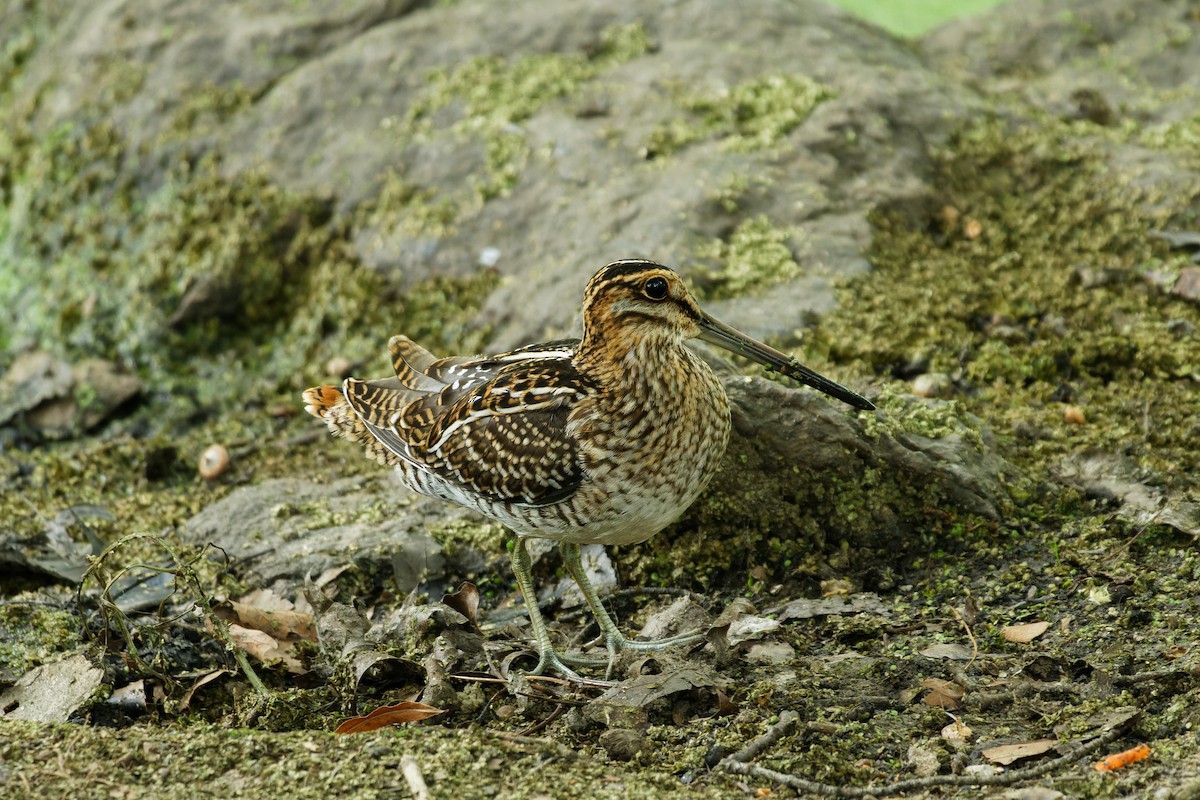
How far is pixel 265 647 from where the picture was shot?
183 inches

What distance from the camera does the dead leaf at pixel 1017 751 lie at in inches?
140

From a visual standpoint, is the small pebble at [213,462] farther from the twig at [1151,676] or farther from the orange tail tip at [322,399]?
the twig at [1151,676]

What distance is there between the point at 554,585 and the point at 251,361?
121 inches

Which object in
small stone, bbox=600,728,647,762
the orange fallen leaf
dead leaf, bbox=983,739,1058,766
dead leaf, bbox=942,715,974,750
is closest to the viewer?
the orange fallen leaf

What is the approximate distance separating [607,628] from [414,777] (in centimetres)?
125

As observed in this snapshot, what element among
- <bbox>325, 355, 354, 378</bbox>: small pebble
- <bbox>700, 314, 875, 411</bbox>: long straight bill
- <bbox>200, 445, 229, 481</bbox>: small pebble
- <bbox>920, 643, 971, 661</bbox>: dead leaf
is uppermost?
<bbox>700, 314, 875, 411</bbox>: long straight bill

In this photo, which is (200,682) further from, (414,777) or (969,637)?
(969,637)

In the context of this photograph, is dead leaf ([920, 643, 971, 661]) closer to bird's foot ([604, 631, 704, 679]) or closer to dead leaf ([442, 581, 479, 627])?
bird's foot ([604, 631, 704, 679])

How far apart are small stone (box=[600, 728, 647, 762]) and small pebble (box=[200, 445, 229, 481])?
10.8 feet

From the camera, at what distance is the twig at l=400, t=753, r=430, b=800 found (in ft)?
11.4

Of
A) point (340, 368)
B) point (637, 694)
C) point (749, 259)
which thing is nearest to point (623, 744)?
point (637, 694)

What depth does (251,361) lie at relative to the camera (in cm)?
741

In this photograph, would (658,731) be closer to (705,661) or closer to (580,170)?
(705,661)

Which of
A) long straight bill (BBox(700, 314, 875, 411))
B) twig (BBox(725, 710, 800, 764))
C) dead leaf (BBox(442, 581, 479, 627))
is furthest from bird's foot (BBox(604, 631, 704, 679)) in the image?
long straight bill (BBox(700, 314, 875, 411))
